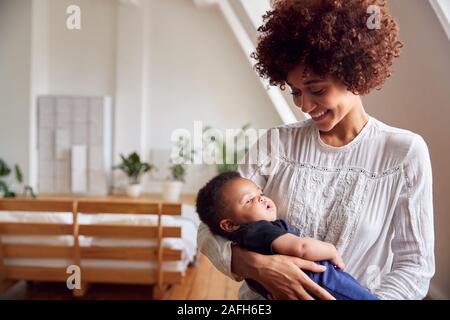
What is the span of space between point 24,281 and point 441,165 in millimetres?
1366

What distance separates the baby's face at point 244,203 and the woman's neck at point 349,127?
6.3 inches

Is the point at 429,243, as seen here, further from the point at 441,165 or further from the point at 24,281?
the point at 24,281

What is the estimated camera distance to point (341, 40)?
21.5 inches

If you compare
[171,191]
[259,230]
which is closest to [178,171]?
[171,191]

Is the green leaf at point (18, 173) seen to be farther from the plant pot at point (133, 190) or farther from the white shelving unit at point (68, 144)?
the plant pot at point (133, 190)

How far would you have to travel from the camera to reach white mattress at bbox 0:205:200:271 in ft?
4.93

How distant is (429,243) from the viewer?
1.88ft

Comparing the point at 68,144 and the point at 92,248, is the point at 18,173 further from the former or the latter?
the point at 92,248

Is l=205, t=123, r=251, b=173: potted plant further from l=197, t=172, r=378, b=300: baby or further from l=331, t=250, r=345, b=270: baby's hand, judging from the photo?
l=331, t=250, r=345, b=270: baby's hand

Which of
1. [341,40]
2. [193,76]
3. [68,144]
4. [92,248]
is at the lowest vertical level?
[92,248]

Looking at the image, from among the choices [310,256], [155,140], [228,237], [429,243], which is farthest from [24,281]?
[429,243]

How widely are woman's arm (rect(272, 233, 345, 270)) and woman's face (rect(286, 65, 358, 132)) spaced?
19 cm

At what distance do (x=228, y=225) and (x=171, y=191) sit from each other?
0.86 metres

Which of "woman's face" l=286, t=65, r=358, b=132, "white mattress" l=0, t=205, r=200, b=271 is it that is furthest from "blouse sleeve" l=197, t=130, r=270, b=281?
"white mattress" l=0, t=205, r=200, b=271
